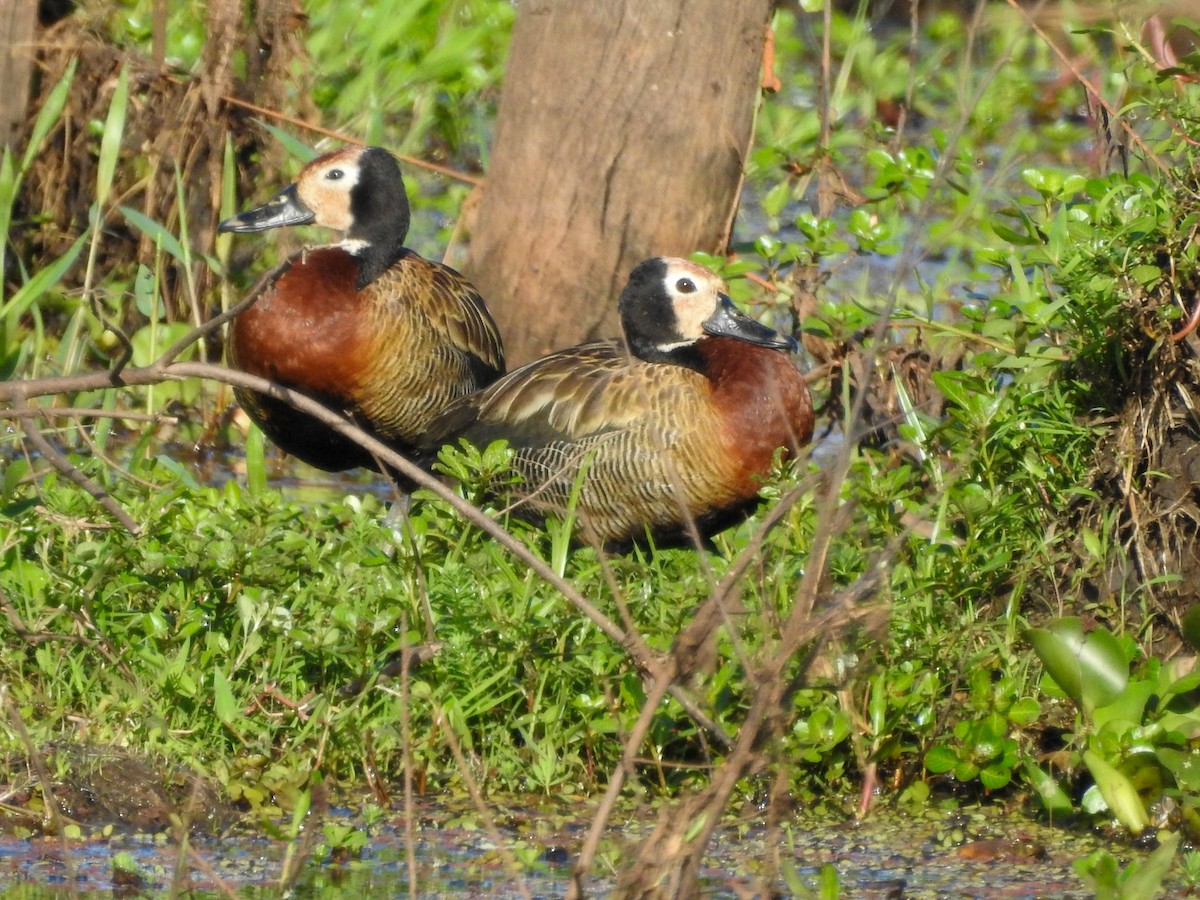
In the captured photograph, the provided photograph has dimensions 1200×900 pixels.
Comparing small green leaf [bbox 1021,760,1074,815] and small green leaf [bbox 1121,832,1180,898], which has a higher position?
small green leaf [bbox 1121,832,1180,898]

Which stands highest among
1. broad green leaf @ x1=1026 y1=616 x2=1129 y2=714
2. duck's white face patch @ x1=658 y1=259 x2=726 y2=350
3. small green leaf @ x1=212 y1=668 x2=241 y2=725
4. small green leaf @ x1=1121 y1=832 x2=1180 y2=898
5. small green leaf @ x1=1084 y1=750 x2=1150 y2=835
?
duck's white face patch @ x1=658 y1=259 x2=726 y2=350

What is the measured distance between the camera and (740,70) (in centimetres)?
568

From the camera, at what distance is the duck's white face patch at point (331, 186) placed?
231 inches

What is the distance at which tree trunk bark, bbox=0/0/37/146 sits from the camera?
247 inches

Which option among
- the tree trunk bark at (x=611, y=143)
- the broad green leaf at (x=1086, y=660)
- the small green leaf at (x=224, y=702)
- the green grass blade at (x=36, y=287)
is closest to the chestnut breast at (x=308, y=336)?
the green grass blade at (x=36, y=287)

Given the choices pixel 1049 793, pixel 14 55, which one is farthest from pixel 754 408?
pixel 14 55

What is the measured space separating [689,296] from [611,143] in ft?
2.09

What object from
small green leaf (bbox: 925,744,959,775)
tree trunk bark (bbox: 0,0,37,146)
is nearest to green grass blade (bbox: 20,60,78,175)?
tree trunk bark (bbox: 0,0,37,146)

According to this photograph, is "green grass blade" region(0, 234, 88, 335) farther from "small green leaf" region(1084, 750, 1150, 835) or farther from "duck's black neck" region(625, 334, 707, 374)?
"small green leaf" region(1084, 750, 1150, 835)

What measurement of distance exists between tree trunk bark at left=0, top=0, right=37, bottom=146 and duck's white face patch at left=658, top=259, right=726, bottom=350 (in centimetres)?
250

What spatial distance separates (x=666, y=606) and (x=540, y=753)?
0.43 meters

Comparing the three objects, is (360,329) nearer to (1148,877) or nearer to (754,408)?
(754,408)

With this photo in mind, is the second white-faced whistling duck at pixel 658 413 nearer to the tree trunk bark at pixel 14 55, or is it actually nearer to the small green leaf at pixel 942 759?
the small green leaf at pixel 942 759

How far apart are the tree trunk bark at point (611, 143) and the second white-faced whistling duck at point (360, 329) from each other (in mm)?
276
